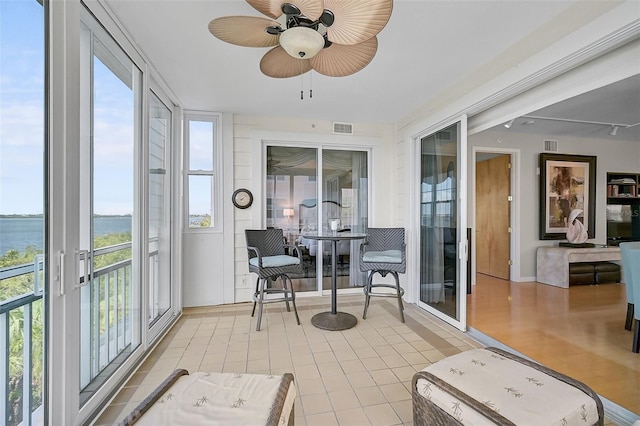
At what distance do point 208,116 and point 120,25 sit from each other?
68.7 inches

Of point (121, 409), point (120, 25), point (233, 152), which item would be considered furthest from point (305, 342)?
point (120, 25)

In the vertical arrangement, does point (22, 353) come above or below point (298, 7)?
below

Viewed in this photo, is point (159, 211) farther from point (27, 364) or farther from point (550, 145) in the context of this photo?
point (550, 145)

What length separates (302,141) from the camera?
4117 mm

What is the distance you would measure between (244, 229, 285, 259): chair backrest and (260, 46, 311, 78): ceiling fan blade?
6.58 ft

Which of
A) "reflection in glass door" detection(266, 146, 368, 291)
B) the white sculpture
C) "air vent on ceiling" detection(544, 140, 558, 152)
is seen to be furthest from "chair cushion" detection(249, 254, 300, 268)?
"air vent on ceiling" detection(544, 140, 558, 152)

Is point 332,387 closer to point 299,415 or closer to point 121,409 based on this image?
point 299,415

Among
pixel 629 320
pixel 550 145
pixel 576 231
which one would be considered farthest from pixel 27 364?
pixel 550 145

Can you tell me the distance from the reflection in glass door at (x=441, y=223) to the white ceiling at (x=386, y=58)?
2.07 ft

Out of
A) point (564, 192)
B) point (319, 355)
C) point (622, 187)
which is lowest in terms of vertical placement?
point (319, 355)

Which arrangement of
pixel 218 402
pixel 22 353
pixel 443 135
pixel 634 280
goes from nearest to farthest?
pixel 218 402 → pixel 22 353 → pixel 634 280 → pixel 443 135

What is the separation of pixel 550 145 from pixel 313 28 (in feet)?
17.8

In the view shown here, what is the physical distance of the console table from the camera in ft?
14.9

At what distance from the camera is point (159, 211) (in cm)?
299
